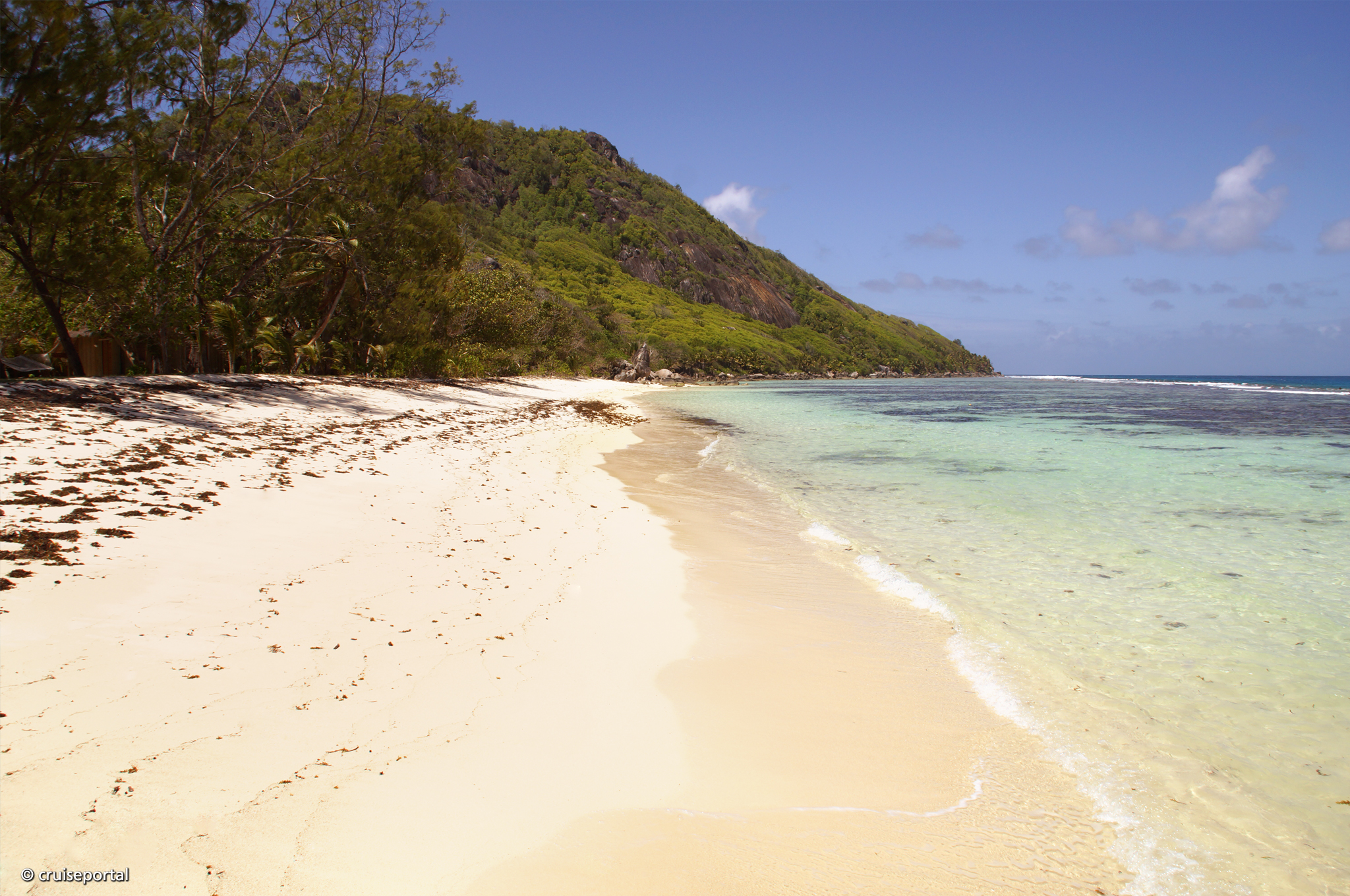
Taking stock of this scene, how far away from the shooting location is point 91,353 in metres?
16.8

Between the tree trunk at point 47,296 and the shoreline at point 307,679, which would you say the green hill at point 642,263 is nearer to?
the tree trunk at point 47,296

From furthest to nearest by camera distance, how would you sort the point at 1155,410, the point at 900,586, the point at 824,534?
the point at 1155,410
the point at 824,534
the point at 900,586

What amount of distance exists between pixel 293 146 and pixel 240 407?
10.5 metres

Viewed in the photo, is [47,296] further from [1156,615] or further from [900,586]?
[1156,615]

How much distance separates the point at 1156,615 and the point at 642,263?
150 metres

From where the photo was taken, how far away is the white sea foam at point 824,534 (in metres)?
8.91

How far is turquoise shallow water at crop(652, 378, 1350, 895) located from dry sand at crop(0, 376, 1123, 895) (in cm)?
46

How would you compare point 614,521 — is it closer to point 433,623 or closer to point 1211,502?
point 433,623

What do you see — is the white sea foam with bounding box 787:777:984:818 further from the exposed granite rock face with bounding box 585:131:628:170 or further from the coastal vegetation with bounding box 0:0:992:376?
the exposed granite rock face with bounding box 585:131:628:170

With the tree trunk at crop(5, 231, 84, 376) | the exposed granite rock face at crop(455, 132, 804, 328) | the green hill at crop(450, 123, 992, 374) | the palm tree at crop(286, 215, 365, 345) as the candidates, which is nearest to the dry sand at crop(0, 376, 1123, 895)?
the tree trunk at crop(5, 231, 84, 376)

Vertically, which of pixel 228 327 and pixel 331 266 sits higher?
pixel 331 266

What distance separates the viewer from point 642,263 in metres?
149

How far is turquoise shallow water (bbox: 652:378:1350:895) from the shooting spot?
3.39 m

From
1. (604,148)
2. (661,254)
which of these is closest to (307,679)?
(661,254)
